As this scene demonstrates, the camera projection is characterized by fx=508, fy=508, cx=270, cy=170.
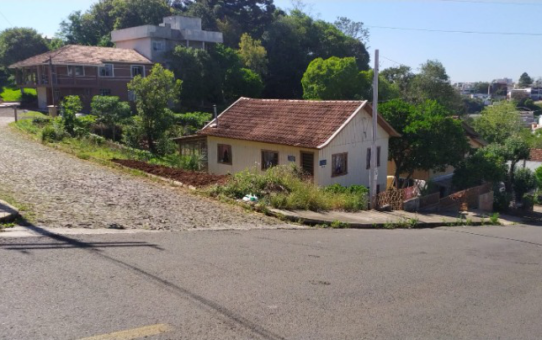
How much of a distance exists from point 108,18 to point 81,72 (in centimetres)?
3055

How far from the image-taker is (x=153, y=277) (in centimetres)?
729

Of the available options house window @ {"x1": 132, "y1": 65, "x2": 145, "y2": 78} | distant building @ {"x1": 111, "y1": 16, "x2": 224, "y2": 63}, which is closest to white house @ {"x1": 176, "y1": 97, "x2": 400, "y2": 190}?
house window @ {"x1": 132, "y1": 65, "x2": 145, "y2": 78}

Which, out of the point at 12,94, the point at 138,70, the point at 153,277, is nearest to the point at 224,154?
the point at 153,277

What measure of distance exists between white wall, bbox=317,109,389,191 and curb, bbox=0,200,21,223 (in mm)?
13757

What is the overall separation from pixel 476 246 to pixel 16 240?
11.0 metres

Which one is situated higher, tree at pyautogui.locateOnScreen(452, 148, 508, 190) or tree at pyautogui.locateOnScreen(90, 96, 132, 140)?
tree at pyautogui.locateOnScreen(90, 96, 132, 140)

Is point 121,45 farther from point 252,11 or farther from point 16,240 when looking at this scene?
point 16,240

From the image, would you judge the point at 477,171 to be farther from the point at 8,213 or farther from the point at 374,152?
the point at 8,213

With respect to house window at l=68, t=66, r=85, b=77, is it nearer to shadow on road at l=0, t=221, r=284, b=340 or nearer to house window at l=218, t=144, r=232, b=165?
house window at l=218, t=144, r=232, b=165

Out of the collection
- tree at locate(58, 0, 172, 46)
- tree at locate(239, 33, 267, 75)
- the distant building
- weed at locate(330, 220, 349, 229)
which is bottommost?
weed at locate(330, 220, 349, 229)

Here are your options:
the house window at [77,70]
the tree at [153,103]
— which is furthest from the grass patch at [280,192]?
the house window at [77,70]

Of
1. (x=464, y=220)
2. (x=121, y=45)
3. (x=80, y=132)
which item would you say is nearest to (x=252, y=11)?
(x=121, y=45)

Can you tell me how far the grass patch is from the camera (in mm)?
15797

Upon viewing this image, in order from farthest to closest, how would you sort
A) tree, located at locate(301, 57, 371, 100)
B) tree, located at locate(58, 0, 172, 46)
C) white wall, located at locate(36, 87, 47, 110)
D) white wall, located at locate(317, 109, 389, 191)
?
1. tree, located at locate(58, 0, 172, 46)
2. tree, located at locate(301, 57, 371, 100)
3. white wall, located at locate(36, 87, 47, 110)
4. white wall, located at locate(317, 109, 389, 191)
